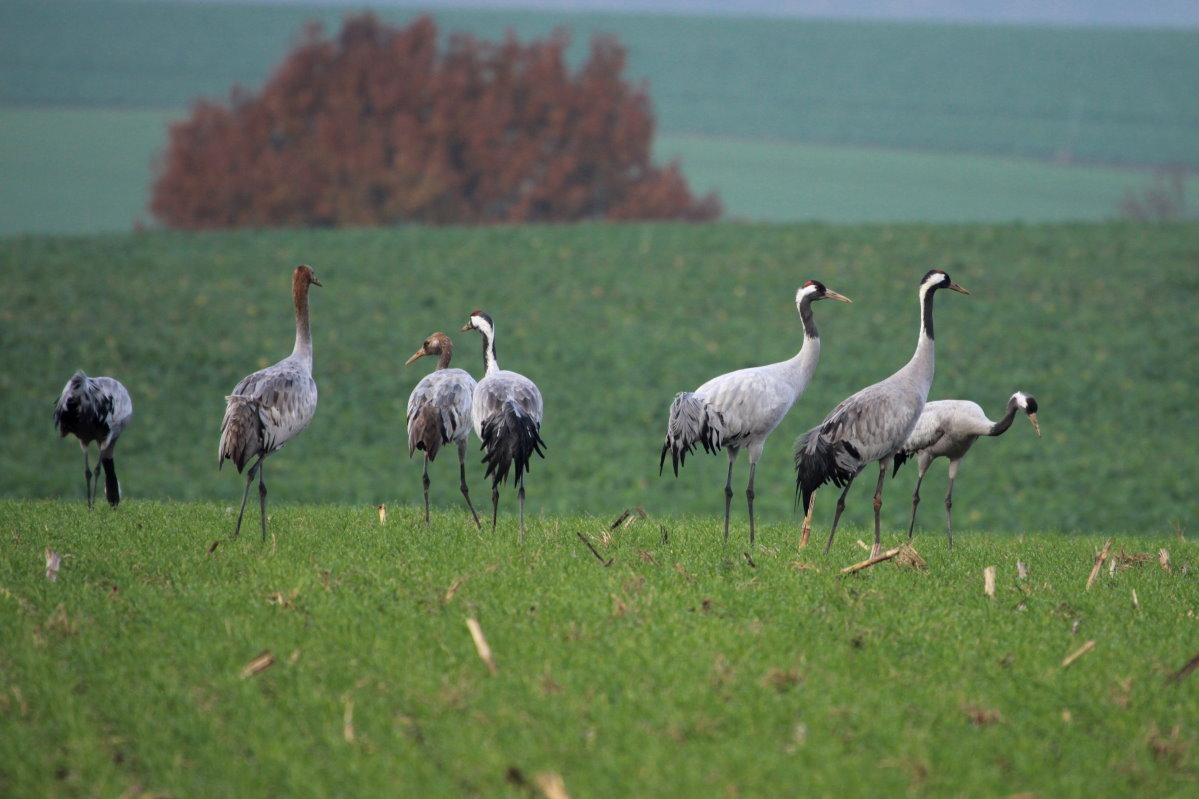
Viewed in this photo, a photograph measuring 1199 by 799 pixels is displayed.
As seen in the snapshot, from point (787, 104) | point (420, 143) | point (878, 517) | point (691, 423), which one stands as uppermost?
point (787, 104)

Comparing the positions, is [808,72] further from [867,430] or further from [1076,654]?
[1076,654]

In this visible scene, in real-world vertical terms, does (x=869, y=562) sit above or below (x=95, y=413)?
below

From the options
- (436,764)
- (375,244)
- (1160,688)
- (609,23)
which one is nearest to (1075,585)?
(1160,688)

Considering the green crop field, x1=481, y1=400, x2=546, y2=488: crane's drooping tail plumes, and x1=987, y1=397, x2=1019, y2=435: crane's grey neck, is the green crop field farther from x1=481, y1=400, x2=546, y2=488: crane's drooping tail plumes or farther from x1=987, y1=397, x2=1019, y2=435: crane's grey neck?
x1=987, y1=397, x2=1019, y2=435: crane's grey neck

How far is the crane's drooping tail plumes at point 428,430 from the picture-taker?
11711 mm

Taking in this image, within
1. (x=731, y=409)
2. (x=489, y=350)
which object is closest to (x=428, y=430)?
(x=489, y=350)

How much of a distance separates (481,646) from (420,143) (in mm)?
51693

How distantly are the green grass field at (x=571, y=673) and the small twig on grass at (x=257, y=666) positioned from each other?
0.06 feet

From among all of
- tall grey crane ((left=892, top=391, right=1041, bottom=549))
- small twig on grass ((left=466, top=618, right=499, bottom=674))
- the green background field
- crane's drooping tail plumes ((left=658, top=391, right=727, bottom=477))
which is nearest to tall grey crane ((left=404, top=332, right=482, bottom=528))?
crane's drooping tail plumes ((left=658, top=391, right=727, bottom=477))

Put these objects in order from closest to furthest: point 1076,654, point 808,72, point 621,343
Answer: point 1076,654 < point 621,343 < point 808,72

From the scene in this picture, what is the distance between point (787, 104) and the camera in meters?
101

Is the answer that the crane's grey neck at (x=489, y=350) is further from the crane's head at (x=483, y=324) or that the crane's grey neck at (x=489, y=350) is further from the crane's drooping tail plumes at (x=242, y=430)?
the crane's drooping tail plumes at (x=242, y=430)

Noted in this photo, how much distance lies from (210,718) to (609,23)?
125135 mm

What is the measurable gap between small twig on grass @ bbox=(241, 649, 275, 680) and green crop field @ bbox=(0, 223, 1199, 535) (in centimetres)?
1204
